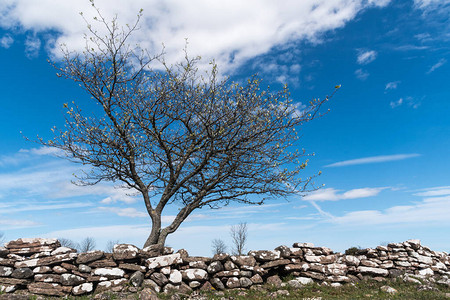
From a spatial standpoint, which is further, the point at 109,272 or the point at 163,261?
the point at 163,261

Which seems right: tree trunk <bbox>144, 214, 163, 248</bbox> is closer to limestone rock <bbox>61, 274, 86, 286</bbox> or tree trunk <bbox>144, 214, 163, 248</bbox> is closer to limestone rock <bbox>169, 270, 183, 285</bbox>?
limestone rock <bbox>169, 270, 183, 285</bbox>

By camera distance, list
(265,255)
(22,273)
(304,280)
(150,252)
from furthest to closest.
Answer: (265,255) → (304,280) → (150,252) → (22,273)

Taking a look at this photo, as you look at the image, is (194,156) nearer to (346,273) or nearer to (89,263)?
(89,263)

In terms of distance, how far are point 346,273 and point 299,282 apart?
3533 mm

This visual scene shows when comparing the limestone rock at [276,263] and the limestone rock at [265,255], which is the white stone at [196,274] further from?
the limestone rock at [276,263]

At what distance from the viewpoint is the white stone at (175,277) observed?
14.8 metres

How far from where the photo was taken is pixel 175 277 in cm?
1494

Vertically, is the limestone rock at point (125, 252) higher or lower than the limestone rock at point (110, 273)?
higher

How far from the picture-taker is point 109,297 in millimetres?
13141

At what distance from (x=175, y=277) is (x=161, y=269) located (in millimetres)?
774

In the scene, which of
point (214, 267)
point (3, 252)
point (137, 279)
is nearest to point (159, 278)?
point (137, 279)

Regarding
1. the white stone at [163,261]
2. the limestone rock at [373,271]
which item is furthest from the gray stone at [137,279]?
the limestone rock at [373,271]

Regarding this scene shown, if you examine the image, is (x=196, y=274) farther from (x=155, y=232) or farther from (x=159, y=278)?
(x=155, y=232)

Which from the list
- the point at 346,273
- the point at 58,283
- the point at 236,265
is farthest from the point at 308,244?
the point at 58,283
